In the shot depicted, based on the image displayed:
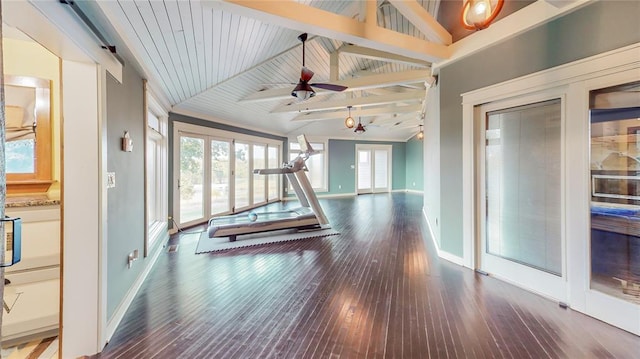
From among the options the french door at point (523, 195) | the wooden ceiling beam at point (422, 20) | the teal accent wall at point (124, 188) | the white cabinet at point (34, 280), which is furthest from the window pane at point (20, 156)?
the french door at point (523, 195)

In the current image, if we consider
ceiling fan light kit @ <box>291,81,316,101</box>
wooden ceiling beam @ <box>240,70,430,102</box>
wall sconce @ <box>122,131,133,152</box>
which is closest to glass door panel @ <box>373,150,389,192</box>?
wooden ceiling beam @ <box>240,70,430,102</box>

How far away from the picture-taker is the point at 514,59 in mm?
2768

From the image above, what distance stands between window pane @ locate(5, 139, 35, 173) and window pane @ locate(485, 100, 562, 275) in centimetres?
441

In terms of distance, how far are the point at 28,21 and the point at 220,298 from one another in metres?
2.38

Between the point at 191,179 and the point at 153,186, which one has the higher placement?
the point at 191,179

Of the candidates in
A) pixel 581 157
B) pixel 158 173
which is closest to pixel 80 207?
pixel 158 173

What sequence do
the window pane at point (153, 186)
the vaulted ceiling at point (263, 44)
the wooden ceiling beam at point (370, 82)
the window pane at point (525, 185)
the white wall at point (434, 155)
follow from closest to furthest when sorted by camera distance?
the vaulted ceiling at point (263, 44), the window pane at point (525, 185), the white wall at point (434, 155), the window pane at point (153, 186), the wooden ceiling beam at point (370, 82)

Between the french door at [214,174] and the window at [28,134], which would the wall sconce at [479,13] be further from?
the french door at [214,174]

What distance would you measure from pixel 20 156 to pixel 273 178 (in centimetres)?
710

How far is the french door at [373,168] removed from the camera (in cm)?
1171

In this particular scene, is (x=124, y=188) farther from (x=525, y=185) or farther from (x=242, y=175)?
(x=242, y=175)

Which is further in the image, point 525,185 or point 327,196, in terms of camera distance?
point 327,196

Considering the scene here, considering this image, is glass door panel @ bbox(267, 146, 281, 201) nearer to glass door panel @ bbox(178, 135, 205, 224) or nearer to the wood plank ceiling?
the wood plank ceiling

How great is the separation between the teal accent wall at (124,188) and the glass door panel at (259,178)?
16.2 feet
